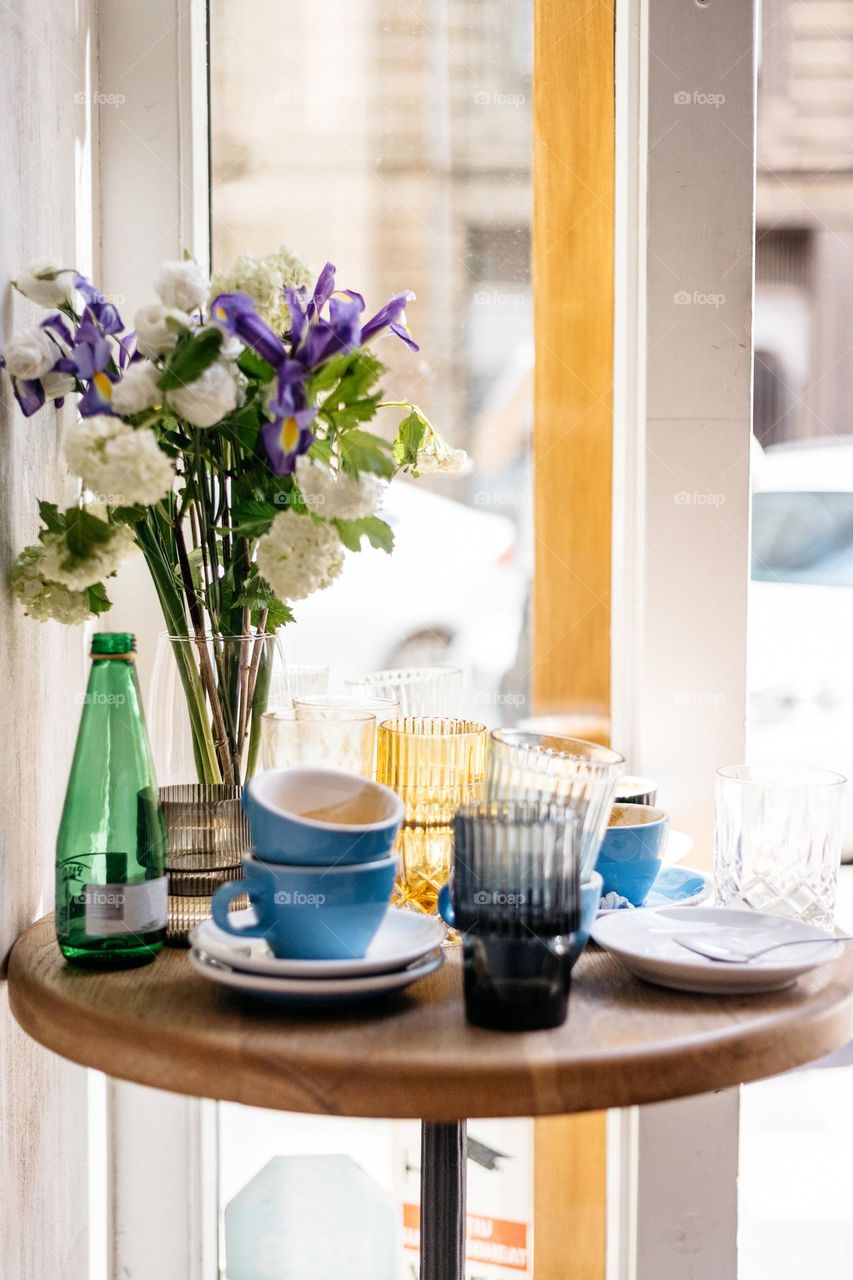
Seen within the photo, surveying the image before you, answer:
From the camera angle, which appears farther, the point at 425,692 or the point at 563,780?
the point at 425,692

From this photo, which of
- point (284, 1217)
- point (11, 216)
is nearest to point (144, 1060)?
point (11, 216)

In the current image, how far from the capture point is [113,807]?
3.14ft

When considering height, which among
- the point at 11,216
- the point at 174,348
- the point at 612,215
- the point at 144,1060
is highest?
the point at 612,215

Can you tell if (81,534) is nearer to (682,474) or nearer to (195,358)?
(195,358)

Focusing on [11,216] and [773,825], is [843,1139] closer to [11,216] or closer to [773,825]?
[773,825]

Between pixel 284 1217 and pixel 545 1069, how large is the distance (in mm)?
1059

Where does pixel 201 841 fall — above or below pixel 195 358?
below

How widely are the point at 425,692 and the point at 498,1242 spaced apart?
87 centimetres

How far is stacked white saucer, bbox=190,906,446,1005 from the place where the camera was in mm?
790

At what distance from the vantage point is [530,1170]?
1.61 meters

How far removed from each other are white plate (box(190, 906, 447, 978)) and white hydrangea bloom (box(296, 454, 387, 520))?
0.33 m

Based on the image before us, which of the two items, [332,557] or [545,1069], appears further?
[332,557]

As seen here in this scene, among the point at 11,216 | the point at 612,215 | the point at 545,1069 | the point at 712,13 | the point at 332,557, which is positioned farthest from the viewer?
the point at 612,215

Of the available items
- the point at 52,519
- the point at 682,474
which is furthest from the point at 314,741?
the point at 682,474
